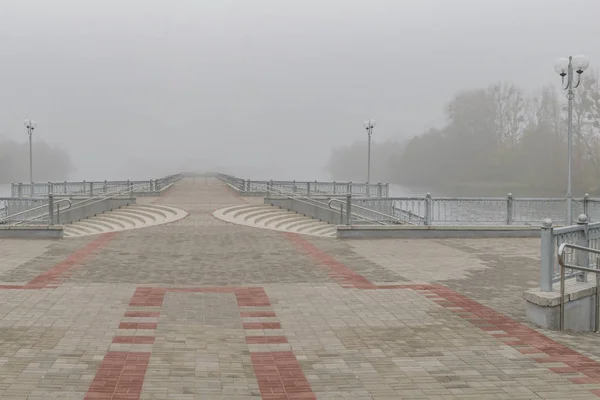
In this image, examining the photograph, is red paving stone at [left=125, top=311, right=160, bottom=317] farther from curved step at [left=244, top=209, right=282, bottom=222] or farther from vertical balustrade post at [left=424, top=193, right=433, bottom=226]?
curved step at [left=244, top=209, right=282, bottom=222]

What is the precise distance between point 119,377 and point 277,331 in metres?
2.18

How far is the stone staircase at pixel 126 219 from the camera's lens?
66.2 feet

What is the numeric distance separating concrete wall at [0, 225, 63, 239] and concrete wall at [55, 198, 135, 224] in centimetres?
486

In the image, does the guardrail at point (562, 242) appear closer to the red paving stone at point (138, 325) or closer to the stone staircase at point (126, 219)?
the red paving stone at point (138, 325)

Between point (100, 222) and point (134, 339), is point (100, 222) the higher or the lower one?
the higher one

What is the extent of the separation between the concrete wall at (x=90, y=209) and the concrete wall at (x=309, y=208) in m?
6.86

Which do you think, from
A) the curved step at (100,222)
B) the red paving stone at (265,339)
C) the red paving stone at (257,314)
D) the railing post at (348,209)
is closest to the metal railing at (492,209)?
the railing post at (348,209)

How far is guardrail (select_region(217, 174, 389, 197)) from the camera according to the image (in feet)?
114

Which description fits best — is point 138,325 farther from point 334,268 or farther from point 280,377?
point 334,268

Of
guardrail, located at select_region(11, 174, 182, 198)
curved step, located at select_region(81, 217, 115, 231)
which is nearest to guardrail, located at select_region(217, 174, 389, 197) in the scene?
guardrail, located at select_region(11, 174, 182, 198)

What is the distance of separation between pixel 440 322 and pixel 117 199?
69.5 feet

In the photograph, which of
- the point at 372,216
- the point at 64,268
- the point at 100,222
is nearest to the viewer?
the point at 64,268

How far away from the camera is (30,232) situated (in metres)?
15.3

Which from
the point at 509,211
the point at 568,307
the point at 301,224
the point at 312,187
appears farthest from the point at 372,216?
the point at 312,187
